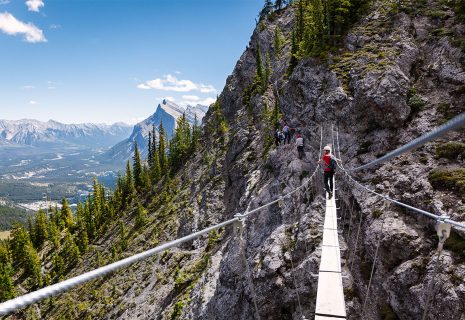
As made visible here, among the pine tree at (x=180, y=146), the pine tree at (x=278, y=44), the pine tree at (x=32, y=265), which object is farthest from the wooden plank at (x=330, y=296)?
the pine tree at (x=32, y=265)

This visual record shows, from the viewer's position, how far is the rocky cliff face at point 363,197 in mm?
11328

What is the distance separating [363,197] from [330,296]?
832cm

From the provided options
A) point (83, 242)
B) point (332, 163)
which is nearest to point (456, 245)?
point (332, 163)

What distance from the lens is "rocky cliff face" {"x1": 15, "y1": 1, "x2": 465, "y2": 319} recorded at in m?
11.3

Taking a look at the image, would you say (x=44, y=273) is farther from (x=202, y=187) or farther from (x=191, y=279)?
(x=191, y=279)

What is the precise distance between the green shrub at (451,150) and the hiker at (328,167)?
188 inches

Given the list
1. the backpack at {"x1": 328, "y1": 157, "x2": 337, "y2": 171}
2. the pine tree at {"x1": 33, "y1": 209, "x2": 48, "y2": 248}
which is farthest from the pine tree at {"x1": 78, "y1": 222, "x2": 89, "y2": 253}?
the backpack at {"x1": 328, "y1": 157, "x2": 337, "y2": 171}

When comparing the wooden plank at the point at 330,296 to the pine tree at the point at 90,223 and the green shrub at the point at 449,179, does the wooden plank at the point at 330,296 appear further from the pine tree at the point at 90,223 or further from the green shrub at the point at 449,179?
the pine tree at the point at 90,223

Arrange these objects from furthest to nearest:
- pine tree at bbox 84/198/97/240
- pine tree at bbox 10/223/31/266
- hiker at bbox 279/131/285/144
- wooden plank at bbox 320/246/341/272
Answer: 1. pine tree at bbox 84/198/97/240
2. pine tree at bbox 10/223/31/266
3. hiker at bbox 279/131/285/144
4. wooden plank at bbox 320/246/341/272

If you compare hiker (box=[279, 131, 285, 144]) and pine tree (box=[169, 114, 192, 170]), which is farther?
pine tree (box=[169, 114, 192, 170])

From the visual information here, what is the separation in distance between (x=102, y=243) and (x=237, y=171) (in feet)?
191

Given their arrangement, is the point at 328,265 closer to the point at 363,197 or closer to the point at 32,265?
the point at 363,197

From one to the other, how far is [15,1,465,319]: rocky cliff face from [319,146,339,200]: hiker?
91 centimetres

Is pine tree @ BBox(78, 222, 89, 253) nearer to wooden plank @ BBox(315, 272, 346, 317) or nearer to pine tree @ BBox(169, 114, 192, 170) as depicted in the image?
pine tree @ BBox(169, 114, 192, 170)
